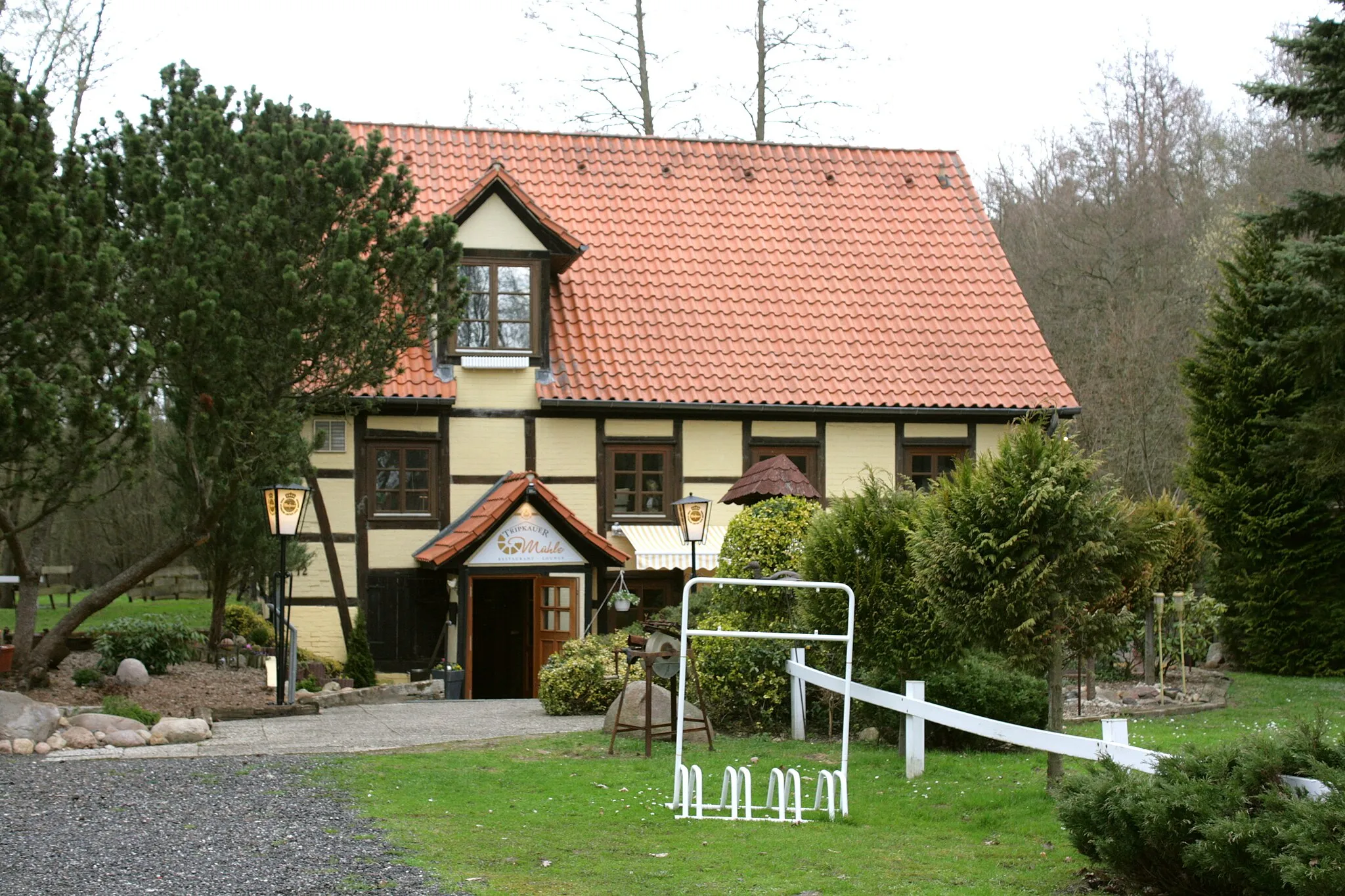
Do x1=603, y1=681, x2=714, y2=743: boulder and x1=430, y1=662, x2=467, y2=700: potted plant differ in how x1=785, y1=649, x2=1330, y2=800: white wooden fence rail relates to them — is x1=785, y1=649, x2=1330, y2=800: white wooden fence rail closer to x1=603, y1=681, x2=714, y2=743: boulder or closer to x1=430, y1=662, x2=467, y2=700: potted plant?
Result: x1=603, y1=681, x2=714, y2=743: boulder

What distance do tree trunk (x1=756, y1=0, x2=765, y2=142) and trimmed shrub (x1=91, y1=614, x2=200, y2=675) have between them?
627 inches

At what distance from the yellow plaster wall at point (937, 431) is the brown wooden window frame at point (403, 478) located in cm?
692

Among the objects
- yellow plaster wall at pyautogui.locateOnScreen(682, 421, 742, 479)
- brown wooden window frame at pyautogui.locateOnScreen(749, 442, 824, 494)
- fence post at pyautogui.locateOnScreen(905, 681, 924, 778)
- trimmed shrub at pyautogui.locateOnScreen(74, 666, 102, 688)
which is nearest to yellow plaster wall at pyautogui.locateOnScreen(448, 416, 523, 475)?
yellow plaster wall at pyautogui.locateOnScreen(682, 421, 742, 479)

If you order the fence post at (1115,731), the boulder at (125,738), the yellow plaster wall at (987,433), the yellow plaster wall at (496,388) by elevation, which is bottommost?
the boulder at (125,738)

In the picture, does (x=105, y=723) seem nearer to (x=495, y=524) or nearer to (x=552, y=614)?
(x=495, y=524)

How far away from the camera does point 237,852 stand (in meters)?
7.64

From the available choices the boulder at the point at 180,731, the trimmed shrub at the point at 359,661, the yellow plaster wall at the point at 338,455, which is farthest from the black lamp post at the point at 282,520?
the yellow plaster wall at the point at 338,455

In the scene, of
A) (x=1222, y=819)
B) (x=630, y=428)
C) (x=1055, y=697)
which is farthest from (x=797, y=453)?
(x=1222, y=819)

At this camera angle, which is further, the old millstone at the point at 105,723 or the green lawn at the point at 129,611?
the green lawn at the point at 129,611

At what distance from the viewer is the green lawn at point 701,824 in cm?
717

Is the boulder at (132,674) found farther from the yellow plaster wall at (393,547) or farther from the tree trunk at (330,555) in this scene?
the yellow plaster wall at (393,547)

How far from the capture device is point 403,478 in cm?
1908

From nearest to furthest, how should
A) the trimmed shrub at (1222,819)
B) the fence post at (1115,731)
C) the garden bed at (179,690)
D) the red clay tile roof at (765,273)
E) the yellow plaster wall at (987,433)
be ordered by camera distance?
the trimmed shrub at (1222,819) < the fence post at (1115,731) < the garden bed at (179,690) < the red clay tile roof at (765,273) < the yellow plaster wall at (987,433)

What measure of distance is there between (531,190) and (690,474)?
219 inches
